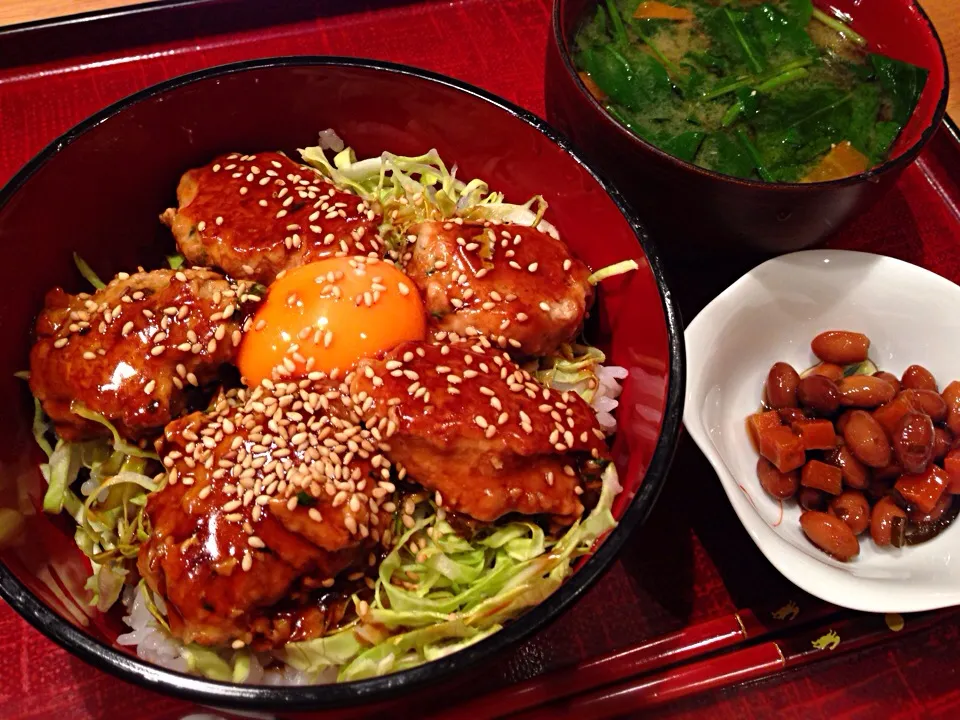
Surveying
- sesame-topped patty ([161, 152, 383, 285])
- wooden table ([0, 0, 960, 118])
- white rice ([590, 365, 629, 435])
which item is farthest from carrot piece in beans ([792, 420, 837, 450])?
wooden table ([0, 0, 960, 118])

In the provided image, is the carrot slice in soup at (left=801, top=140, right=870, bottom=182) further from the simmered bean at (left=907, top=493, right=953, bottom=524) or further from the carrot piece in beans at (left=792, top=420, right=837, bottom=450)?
the simmered bean at (left=907, top=493, right=953, bottom=524)

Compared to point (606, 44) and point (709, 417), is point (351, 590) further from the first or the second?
point (606, 44)

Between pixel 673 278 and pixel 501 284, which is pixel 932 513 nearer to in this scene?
pixel 673 278

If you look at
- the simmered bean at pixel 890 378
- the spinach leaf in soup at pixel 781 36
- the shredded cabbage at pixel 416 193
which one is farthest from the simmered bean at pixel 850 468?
the spinach leaf in soup at pixel 781 36

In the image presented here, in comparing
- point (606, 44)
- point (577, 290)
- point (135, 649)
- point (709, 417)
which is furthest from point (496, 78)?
point (135, 649)

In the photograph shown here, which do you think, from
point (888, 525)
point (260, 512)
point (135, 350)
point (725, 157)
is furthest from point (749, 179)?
point (135, 350)
